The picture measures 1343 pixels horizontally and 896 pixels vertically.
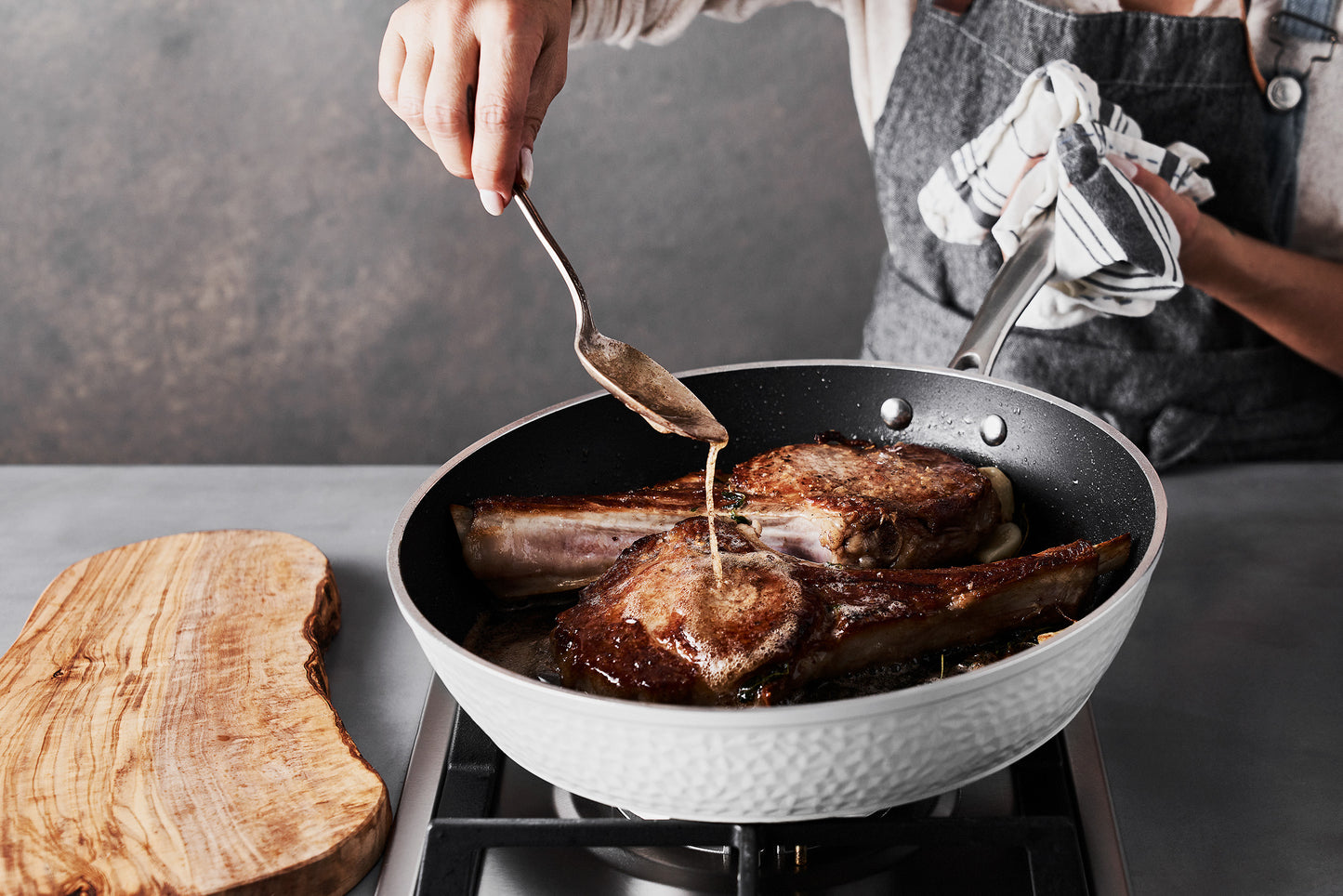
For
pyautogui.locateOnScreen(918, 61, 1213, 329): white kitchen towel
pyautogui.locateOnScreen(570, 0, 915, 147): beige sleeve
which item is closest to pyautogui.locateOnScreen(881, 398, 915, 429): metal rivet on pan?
pyautogui.locateOnScreen(918, 61, 1213, 329): white kitchen towel

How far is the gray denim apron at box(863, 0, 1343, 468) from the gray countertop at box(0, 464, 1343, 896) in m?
0.18

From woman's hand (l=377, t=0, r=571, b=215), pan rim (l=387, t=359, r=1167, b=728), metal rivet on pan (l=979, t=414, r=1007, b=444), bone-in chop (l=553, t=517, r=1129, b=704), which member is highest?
woman's hand (l=377, t=0, r=571, b=215)

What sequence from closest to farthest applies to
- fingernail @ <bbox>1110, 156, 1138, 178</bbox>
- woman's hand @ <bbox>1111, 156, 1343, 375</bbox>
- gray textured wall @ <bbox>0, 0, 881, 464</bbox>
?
fingernail @ <bbox>1110, 156, 1138, 178</bbox> → woman's hand @ <bbox>1111, 156, 1343, 375</bbox> → gray textured wall @ <bbox>0, 0, 881, 464</bbox>

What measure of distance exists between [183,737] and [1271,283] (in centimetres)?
135

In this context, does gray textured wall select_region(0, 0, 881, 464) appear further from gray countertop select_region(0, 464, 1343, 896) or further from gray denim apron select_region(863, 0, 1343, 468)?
gray countertop select_region(0, 464, 1343, 896)

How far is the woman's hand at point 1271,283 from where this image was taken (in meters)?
1.29

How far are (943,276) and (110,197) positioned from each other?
102 inches

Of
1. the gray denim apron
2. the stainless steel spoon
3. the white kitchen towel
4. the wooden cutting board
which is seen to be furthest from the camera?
the gray denim apron

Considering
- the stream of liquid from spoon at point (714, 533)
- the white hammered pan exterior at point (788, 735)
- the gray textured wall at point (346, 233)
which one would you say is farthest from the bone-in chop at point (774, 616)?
the gray textured wall at point (346, 233)

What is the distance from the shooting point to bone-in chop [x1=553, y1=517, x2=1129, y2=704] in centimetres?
73

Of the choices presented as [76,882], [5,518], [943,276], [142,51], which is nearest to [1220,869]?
[76,882]

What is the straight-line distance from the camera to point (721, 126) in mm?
3033

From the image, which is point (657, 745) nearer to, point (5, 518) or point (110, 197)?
point (5, 518)

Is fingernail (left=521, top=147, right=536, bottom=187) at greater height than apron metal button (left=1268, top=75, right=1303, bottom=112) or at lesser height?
lesser
